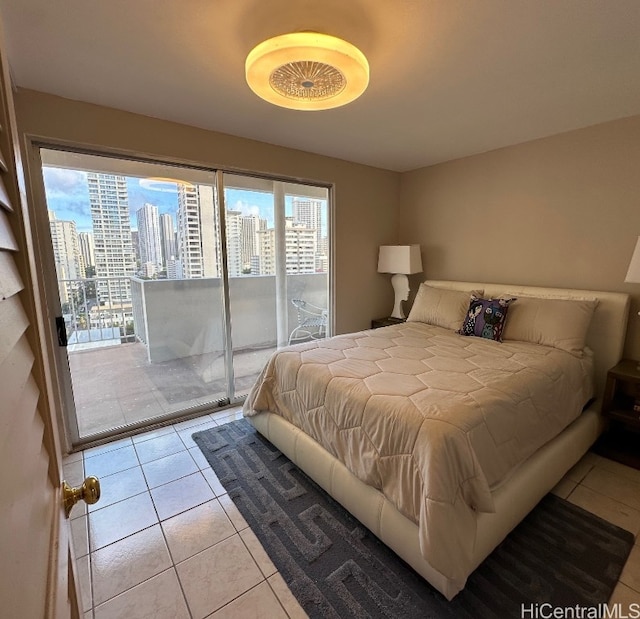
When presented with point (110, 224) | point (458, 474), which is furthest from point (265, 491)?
point (110, 224)

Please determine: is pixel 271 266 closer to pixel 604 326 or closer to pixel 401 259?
pixel 401 259

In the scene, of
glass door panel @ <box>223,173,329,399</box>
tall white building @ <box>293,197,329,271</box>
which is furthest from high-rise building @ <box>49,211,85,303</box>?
tall white building @ <box>293,197,329,271</box>

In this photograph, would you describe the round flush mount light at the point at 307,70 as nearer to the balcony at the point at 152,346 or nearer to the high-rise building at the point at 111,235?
the high-rise building at the point at 111,235

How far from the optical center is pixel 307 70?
147cm

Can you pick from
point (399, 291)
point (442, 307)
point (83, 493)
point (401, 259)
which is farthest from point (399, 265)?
point (83, 493)

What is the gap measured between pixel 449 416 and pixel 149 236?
2.55 meters

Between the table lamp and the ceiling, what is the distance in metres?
1.29

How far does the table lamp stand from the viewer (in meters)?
3.60

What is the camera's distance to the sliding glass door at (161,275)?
2357 millimetres

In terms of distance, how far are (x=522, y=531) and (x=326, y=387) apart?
1214mm

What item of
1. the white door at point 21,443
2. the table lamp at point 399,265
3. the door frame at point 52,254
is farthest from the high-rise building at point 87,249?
the table lamp at point 399,265

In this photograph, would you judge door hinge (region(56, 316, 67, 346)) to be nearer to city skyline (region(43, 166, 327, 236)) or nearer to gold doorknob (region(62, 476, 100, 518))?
city skyline (region(43, 166, 327, 236))

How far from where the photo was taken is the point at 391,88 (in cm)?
200

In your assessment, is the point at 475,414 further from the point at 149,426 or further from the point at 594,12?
the point at 149,426
